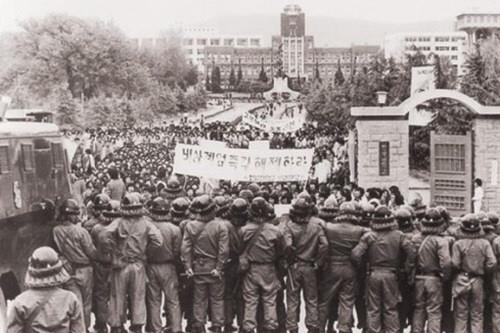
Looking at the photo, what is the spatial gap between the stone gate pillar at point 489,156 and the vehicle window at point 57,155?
978 cm

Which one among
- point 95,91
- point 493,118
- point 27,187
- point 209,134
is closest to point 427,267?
point 27,187

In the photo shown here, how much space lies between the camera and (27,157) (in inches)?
397

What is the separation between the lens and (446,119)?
26500mm

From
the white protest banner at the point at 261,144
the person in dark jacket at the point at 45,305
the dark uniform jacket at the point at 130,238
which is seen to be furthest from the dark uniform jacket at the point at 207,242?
the white protest banner at the point at 261,144

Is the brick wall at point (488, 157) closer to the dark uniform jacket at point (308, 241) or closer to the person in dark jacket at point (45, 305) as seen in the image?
the dark uniform jacket at point (308, 241)

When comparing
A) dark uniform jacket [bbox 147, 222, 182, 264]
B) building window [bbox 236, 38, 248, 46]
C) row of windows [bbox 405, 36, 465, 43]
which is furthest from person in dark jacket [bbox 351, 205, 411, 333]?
building window [bbox 236, 38, 248, 46]

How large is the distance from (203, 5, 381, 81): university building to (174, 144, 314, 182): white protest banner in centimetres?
12060

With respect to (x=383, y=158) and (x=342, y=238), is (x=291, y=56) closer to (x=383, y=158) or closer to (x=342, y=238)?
(x=383, y=158)

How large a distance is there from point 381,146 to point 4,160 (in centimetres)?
945

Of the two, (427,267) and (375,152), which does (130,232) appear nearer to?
(427,267)

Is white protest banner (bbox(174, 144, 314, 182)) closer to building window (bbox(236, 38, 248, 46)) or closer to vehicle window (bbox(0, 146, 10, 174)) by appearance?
vehicle window (bbox(0, 146, 10, 174))

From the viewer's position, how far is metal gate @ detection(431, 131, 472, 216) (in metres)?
17.4

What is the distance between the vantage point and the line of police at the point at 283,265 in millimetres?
8891

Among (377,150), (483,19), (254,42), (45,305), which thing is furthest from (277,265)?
(254,42)
